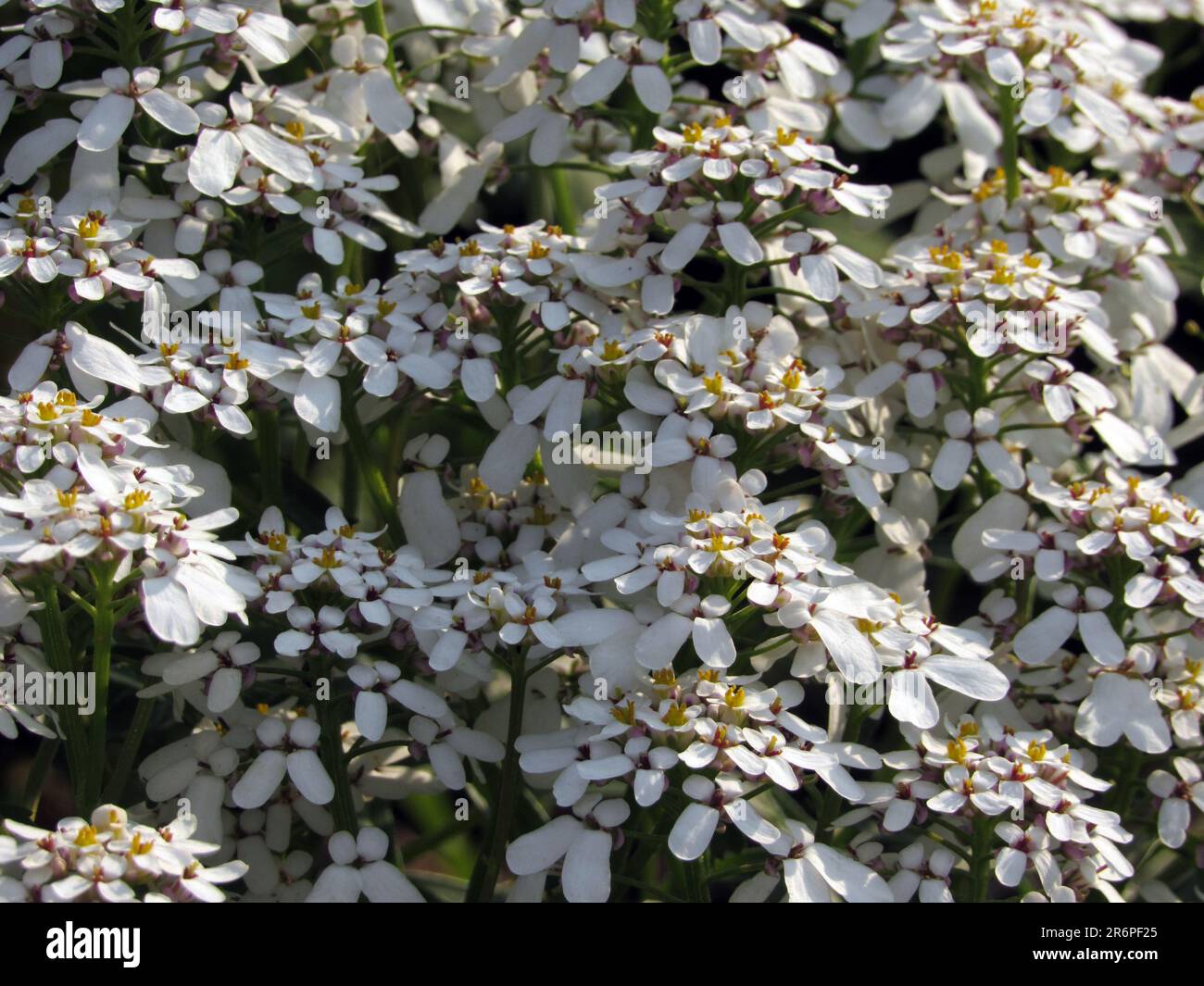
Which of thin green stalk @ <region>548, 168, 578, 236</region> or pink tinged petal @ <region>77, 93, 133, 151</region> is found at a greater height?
pink tinged petal @ <region>77, 93, 133, 151</region>

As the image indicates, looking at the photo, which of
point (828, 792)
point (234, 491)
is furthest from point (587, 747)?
point (234, 491)

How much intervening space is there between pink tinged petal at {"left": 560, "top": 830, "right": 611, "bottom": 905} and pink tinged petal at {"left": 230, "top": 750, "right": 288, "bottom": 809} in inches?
8.7

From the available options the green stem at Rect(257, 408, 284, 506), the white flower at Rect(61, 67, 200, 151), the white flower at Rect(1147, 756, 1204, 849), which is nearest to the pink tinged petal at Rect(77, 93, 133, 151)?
the white flower at Rect(61, 67, 200, 151)

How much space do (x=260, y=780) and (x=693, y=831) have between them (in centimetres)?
32

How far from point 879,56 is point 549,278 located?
2.34ft

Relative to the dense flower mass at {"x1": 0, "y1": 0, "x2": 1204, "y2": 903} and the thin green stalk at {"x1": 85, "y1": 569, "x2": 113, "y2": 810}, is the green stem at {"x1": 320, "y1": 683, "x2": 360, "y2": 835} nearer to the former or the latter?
the dense flower mass at {"x1": 0, "y1": 0, "x2": 1204, "y2": 903}

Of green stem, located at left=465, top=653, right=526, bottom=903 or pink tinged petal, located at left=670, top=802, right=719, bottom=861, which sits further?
green stem, located at left=465, top=653, right=526, bottom=903

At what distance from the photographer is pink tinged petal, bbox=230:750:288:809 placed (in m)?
1.04

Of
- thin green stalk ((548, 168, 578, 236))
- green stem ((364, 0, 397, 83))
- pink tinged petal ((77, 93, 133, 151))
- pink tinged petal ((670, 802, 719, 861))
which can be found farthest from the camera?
thin green stalk ((548, 168, 578, 236))

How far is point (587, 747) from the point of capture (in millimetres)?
1063

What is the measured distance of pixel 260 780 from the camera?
105 centimetres

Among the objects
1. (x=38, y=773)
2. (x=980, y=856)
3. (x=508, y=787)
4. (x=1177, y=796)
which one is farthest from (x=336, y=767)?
(x=1177, y=796)

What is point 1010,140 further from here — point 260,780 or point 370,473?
point 260,780
